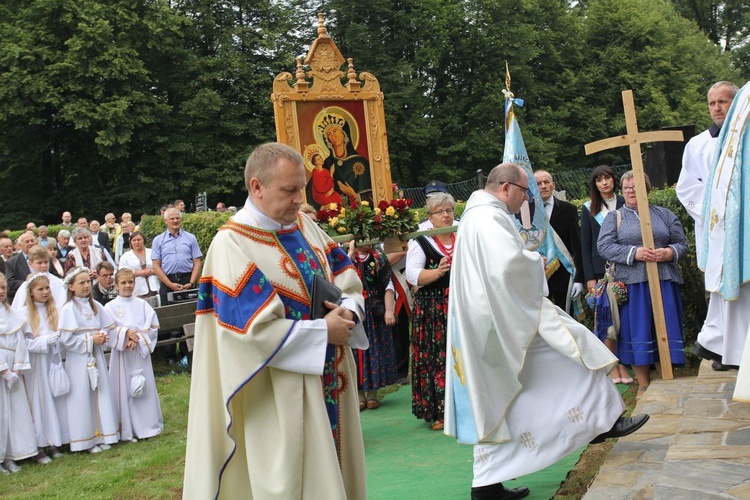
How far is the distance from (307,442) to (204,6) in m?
31.7

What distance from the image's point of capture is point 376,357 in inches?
316

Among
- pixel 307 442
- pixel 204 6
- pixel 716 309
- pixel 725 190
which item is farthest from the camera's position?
pixel 204 6

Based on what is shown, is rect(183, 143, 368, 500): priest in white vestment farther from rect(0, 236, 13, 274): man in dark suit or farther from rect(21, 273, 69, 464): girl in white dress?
rect(0, 236, 13, 274): man in dark suit

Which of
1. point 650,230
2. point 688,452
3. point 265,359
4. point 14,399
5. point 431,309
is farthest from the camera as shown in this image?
point 14,399

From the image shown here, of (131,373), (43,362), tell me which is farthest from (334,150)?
(43,362)

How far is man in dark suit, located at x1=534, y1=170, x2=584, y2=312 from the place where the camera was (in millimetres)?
7922

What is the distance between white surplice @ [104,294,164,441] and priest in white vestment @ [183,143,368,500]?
4608 millimetres

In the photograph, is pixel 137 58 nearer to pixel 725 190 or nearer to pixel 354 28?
pixel 354 28

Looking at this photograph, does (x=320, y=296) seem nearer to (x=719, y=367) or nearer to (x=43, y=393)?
(x=719, y=367)

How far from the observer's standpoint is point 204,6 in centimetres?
3269

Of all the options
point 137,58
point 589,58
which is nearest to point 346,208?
point 137,58

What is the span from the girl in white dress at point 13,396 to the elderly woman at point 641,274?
5286mm

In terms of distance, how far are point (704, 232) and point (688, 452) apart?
1761 mm

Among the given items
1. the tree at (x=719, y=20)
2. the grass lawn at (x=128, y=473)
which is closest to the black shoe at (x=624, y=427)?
the grass lawn at (x=128, y=473)
